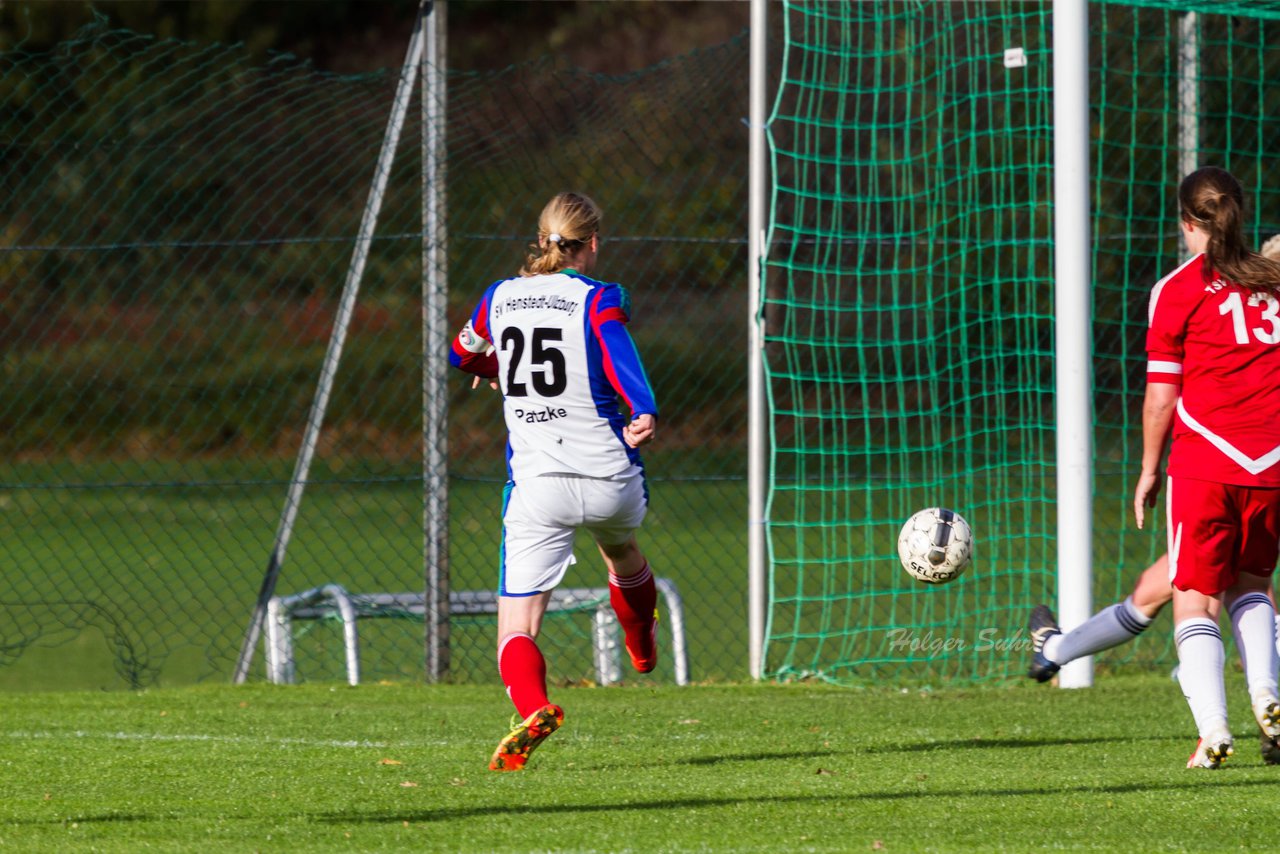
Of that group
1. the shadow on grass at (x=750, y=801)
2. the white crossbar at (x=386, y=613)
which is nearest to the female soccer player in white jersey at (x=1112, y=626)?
the shadow on grass at (x=750, y=801)

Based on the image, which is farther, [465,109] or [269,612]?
[465,109]

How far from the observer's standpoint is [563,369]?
5.00m

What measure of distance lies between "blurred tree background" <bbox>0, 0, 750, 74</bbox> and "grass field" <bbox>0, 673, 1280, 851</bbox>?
2378 centimetres

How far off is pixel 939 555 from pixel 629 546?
108 centimetres

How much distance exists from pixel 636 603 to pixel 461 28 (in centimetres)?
2840

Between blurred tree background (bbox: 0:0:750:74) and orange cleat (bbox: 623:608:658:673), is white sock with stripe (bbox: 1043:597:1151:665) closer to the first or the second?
orange cleat (bbox: 623:608:658:673)

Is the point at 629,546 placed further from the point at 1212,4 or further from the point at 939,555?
the point at 1212,4

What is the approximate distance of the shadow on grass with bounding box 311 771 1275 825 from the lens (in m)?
4.21

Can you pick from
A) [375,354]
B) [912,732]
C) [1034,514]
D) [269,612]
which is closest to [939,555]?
[912,732]

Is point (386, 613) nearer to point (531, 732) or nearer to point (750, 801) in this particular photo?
point (531, 732)

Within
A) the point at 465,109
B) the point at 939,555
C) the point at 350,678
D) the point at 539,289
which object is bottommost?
the point at 350,678

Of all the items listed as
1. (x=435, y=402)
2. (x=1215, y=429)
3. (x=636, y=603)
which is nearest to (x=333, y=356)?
(x=435, y=402)

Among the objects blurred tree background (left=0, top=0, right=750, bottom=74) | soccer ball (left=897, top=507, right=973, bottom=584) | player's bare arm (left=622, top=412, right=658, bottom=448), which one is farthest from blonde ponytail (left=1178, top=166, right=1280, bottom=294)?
blurred tree background (left=0, top=0, right=750, bottom=74)

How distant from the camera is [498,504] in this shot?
19453 mm
